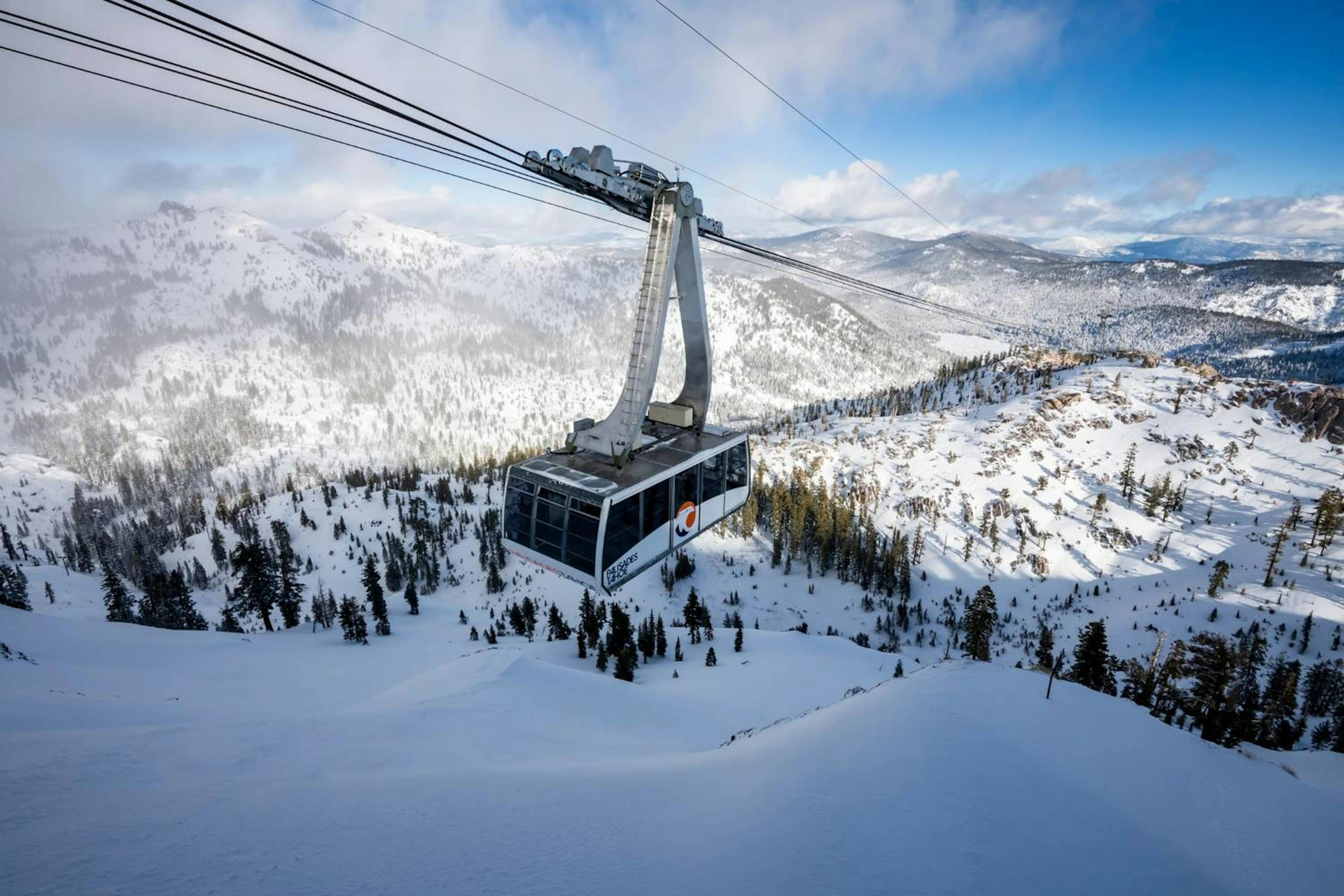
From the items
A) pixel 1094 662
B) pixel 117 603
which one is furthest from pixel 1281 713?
pixel 117 603

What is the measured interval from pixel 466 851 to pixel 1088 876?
11.8 metres

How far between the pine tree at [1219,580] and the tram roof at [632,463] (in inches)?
5292

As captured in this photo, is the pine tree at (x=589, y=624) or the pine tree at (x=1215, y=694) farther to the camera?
the pine tree at (x=589, y=624)

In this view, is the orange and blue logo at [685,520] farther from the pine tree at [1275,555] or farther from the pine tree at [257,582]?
the pine tree at [1275,555]

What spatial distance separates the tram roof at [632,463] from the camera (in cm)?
1284

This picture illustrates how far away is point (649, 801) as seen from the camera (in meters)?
12.3

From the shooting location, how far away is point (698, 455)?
48.4ft

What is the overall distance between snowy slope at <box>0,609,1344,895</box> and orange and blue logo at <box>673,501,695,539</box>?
248 inches

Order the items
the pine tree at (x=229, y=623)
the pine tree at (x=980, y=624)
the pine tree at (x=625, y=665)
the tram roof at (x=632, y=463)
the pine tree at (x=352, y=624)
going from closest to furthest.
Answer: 1. the tram roof at (x=632, y=463)
2. the pine tree at (x=980, y=624)
3. the pine tree at (x=625, y=665)
4. the pine tree at (x=352, y=624)
5. the pine tree at (x=229, y=623)

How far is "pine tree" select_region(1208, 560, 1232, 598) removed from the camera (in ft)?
335

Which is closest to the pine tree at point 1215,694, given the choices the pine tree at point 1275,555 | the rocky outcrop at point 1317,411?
the pine tree at point 1275,555

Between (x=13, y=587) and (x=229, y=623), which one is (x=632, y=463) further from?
(x=13, y=587)

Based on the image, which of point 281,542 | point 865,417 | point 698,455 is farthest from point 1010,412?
point 281,542

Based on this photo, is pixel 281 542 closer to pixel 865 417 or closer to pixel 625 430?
pixel 625 430
